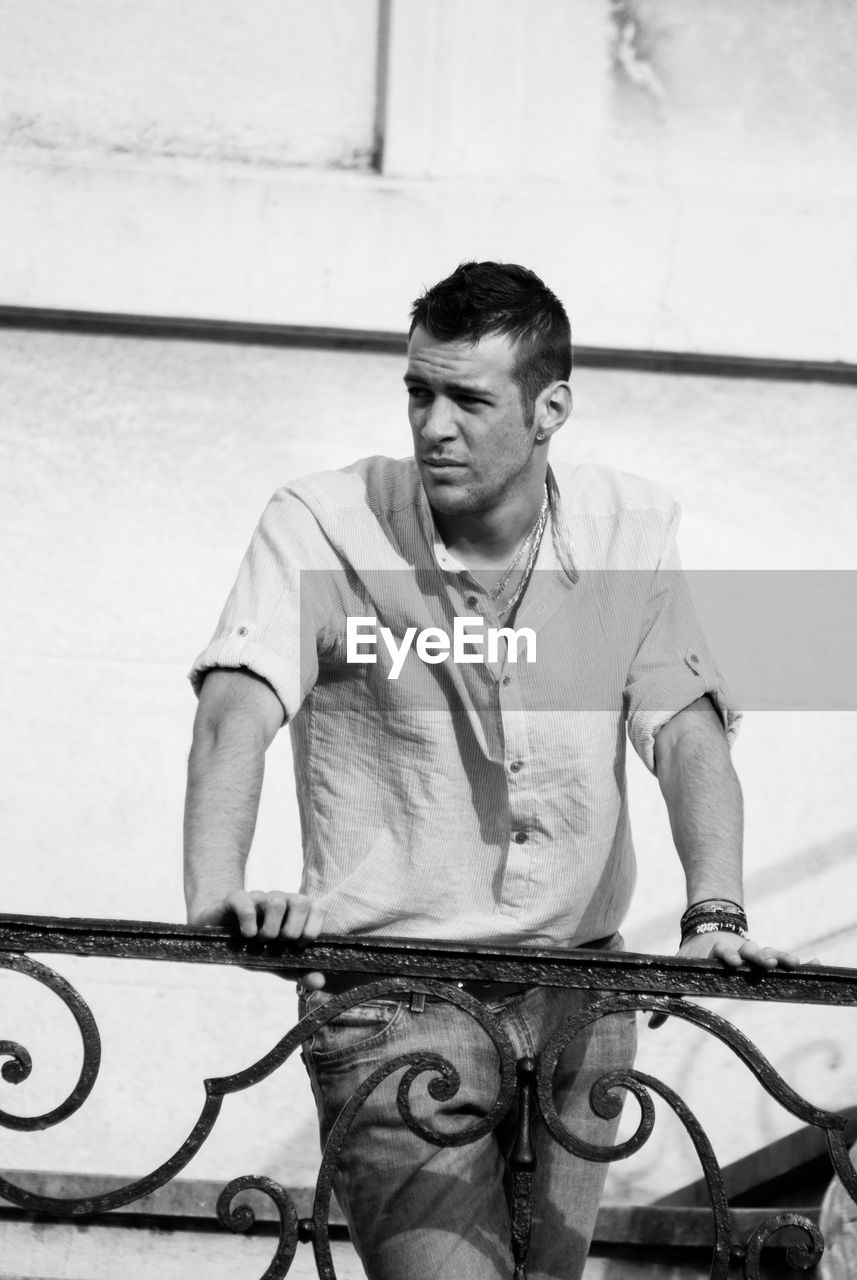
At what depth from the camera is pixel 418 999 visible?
242cm

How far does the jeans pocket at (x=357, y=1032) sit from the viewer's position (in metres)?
2.53

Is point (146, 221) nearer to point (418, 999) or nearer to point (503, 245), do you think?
point (503, 245)

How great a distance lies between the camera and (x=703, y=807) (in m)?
2.67

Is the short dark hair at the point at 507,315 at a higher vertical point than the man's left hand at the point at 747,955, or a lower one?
higher

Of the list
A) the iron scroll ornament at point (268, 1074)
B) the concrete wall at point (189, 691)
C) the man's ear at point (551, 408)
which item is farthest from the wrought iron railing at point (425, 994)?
the concrete wall at point (189, 691)

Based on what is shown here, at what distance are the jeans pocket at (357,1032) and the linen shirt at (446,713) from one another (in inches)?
5.8

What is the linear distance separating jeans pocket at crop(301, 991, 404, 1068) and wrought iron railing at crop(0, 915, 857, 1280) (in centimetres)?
20

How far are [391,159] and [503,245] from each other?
460 mm

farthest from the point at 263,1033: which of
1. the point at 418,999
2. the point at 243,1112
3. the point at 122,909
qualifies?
the point at 418,999

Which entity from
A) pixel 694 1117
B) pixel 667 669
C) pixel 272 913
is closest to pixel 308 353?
pixel 667 669

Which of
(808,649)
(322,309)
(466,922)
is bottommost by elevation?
(808,649)

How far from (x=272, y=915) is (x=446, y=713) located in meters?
0.67

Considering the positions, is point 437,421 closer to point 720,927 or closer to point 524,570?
point 524,570

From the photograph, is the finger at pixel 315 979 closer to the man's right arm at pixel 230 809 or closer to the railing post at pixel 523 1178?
the man's right arm at pixel 230 809
